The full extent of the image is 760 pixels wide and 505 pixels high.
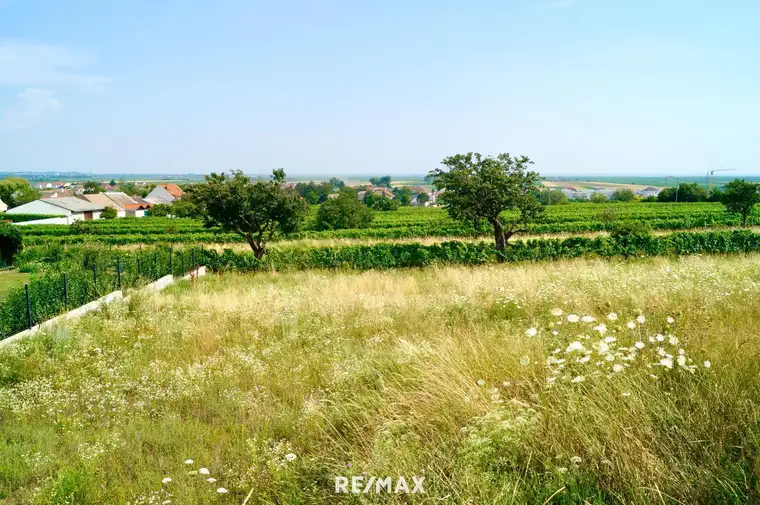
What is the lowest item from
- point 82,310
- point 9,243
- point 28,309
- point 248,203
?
point 82,310

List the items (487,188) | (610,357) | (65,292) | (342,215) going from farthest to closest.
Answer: (342,215), (487,188), (65,292), (610,357)

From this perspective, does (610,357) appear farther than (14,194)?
No

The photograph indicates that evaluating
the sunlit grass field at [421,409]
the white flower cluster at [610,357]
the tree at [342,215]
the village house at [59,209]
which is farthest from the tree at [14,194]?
the white flower cluster at [610,357]

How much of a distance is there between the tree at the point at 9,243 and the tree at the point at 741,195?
49.4 meters

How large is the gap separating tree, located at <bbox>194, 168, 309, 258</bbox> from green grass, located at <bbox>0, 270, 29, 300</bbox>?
307 inches

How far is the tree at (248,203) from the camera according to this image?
21250 millimetres

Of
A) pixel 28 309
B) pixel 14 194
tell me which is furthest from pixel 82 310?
pixel 14 194

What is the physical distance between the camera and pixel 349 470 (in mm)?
3561

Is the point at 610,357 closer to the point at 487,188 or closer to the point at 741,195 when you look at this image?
the point at 487,188

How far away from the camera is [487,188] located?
802 inches

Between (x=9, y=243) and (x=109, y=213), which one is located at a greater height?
(x=109, y=213)

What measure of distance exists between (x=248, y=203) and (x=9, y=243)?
1640 cm

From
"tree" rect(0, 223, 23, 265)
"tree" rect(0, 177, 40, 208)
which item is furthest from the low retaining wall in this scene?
"tree" rect(0, 177, 40, 208)

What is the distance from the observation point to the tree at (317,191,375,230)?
48750 mm
